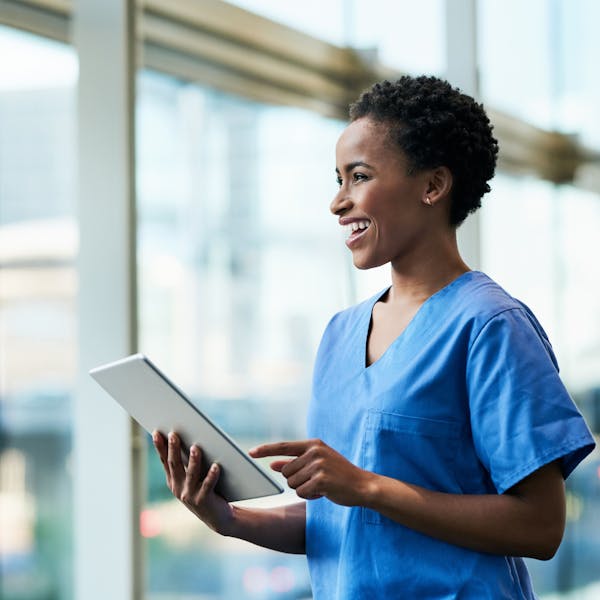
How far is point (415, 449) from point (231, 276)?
1606 mm

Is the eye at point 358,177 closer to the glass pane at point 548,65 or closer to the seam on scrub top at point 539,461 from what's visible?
the seam on scrub top at point 539,461

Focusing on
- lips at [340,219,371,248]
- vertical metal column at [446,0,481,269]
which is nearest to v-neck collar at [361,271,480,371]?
lips at [340,219,371,248]

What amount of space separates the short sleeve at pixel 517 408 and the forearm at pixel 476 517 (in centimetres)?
3

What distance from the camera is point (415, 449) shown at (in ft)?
3.59

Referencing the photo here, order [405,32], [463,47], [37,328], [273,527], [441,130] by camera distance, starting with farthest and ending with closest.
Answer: [37,328]
[405,32]
[463,47]
[273,527]
[441,130]

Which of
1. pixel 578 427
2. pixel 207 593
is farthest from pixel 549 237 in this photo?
pixel 578 427

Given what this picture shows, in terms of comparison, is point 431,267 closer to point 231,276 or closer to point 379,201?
point 379,201

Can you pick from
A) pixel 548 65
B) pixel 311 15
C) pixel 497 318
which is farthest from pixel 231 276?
pixel 497 318

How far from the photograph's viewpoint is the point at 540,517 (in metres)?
1.04

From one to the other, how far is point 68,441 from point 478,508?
5.82 ft

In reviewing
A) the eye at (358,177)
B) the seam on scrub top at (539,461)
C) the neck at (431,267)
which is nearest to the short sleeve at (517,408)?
the seam on scrub top at (539,461)

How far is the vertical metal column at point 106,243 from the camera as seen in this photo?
2350mm

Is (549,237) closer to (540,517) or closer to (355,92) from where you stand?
→ (355,92)

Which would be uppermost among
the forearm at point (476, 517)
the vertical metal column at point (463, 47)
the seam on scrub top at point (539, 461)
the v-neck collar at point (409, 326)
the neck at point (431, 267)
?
A: the vertical metal column at point (463, 47)
